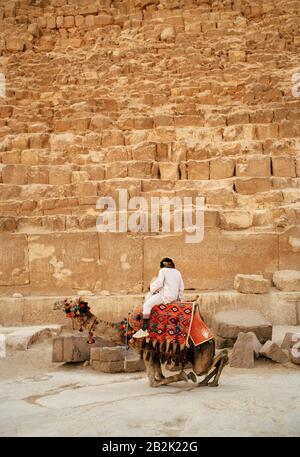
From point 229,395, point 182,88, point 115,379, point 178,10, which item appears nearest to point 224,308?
point 115,379

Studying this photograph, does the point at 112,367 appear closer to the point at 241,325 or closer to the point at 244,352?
the point at 244,352

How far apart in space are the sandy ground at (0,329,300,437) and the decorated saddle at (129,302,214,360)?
418 millimetres

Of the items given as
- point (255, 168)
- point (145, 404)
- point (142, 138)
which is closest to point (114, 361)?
point (145, 404)

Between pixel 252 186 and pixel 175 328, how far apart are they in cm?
536

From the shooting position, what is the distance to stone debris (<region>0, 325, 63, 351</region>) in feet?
21.8

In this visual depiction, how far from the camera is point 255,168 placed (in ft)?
32.4

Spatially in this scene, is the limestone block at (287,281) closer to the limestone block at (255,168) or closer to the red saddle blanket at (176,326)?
the limestone block at (255,168)

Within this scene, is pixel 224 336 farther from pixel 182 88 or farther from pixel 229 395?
pixel 182 88

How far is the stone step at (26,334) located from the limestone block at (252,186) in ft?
14.0

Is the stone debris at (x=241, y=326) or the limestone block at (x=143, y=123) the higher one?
the limestone block at (x=143, y=123)

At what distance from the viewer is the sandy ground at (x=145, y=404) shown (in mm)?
3336

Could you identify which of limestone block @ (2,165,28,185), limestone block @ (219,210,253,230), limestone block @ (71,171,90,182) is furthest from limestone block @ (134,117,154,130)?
limestone block @ (219,210,253,230)

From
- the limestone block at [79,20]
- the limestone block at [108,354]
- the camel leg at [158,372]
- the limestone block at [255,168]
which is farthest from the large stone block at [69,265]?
the limestone block at [79,20]

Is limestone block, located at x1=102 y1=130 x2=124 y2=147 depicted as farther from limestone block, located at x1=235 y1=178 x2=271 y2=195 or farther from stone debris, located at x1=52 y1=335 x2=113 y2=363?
stone debris, located at x1=52 y1=335 x2=113 y2=363
